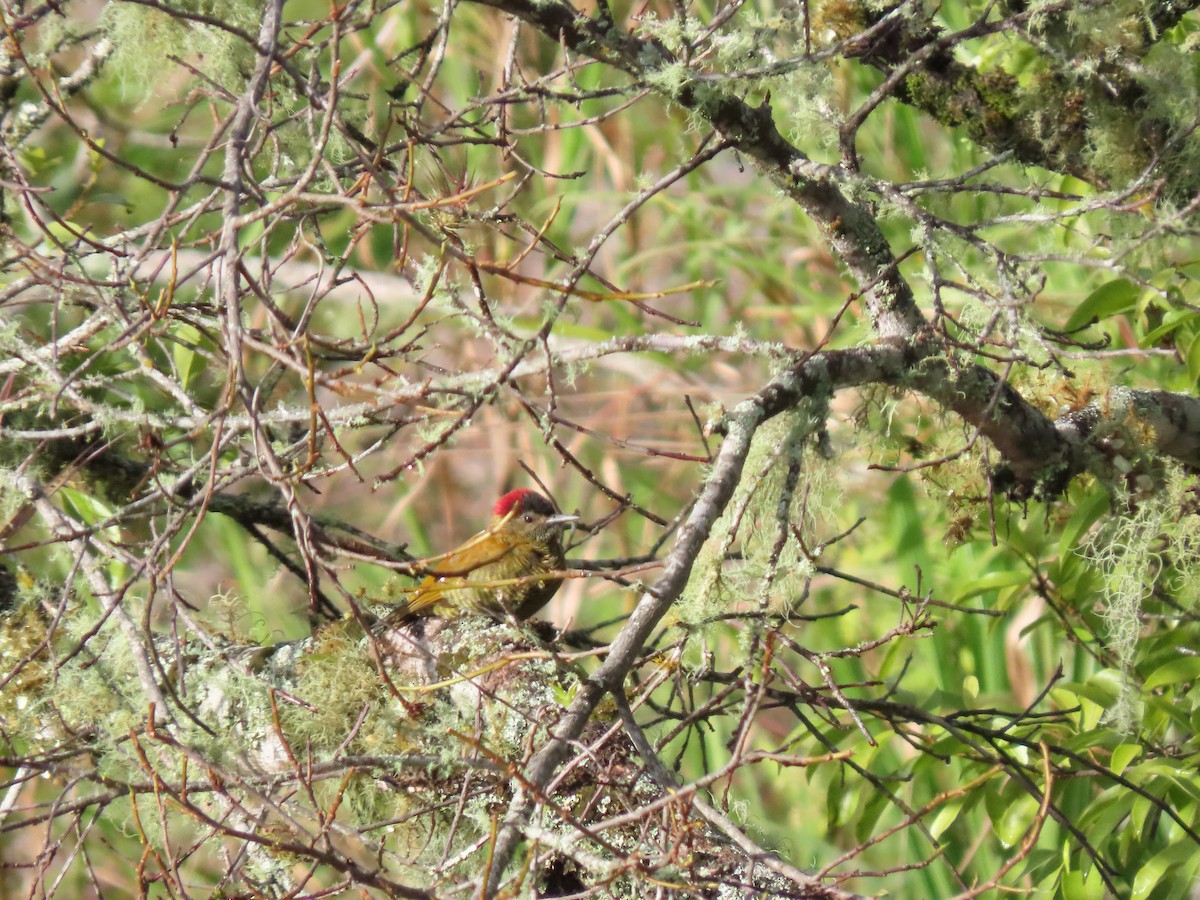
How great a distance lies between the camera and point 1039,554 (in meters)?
3.09

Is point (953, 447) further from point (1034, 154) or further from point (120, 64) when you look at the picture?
point (120, 64)

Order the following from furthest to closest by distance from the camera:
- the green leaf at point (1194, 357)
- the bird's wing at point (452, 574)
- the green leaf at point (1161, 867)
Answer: the green leaf at point (1194, 357), the green leaf at point (1161, 867), the bird's wing at point (452, 574)

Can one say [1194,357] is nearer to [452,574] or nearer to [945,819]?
[945,819]

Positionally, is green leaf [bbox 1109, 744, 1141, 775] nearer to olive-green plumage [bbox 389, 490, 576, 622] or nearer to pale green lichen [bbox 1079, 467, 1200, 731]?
pale green lichen [bbox 1079, 467, 1200, 731]

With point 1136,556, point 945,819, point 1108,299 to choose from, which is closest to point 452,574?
point 945,819

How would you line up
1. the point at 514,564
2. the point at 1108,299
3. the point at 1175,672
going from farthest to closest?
the point at 514,564 → the point at 1108,299 → the point at 1175,672

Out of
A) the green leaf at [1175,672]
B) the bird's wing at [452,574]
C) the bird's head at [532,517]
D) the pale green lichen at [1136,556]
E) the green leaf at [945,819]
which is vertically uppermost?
the bird's head at [532,517]

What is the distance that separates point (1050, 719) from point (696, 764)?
3.79 metres

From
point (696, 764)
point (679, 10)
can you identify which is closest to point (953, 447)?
point (679, 10)

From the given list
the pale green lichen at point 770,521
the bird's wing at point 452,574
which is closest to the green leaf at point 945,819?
the pale green lichen at point 770,521

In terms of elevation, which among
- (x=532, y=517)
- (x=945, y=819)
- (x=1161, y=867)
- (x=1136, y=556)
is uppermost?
(x=532, y=517)

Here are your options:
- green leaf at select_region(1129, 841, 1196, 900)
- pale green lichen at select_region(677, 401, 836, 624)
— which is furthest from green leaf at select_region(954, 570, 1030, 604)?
pale green lichen at select_region(677, 401, 836, 624)

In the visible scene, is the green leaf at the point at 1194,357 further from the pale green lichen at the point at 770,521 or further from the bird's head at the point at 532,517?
the bird's head at the point at 532,517

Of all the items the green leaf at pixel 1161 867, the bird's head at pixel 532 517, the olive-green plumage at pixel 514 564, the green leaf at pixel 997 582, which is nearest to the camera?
the green leaf at pixel 1161 867
